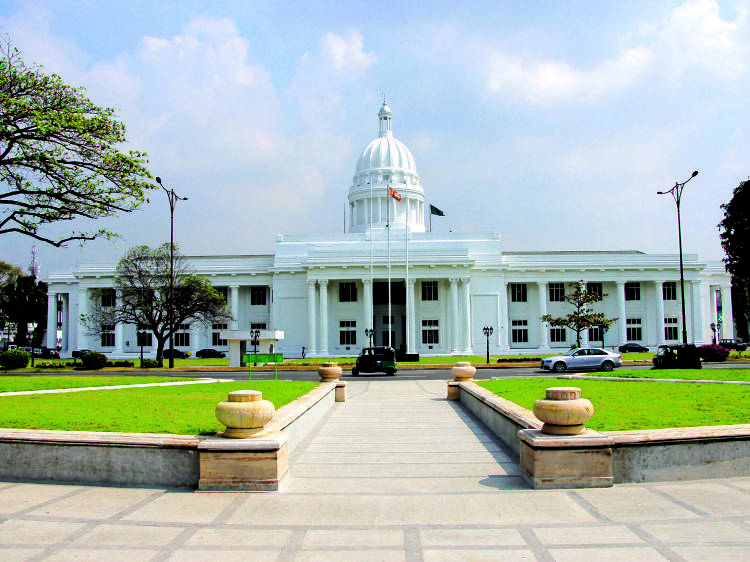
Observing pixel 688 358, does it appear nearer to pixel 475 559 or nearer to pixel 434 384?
pixel 434 384

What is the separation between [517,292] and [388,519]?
69365 mm

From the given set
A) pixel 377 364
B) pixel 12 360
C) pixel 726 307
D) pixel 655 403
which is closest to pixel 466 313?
pixel 377 364

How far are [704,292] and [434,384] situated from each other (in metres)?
61.6

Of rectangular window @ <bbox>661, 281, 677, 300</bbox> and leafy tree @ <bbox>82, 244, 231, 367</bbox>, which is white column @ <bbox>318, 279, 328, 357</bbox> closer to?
leafy tree @ <bbox>82, 244, 231, 367</bbox>

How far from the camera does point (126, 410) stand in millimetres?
14648

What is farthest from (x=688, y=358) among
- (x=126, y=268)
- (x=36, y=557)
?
(x=126, y=268)

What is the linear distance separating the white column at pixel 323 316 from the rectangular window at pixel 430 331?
10.8 meters

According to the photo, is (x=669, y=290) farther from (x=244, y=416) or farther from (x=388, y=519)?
(x=388, y=519)

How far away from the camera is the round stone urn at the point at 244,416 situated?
9938 millimetres

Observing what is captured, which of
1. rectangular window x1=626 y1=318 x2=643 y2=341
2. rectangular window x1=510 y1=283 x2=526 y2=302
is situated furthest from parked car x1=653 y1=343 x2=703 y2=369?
rectangular window x1=626 y1=318 x2=643 y2=341

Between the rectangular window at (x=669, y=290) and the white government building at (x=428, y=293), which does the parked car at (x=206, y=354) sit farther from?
the rectangular window at (x=669, y=290)

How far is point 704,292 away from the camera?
80.1 metres

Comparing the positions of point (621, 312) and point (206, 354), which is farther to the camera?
point (621, 312)

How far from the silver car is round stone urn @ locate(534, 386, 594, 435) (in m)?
30.6
